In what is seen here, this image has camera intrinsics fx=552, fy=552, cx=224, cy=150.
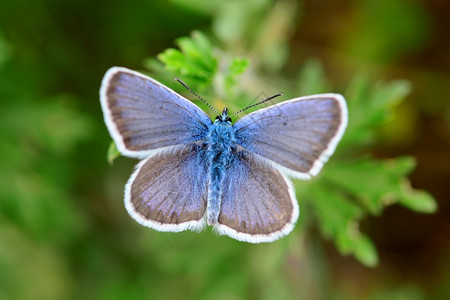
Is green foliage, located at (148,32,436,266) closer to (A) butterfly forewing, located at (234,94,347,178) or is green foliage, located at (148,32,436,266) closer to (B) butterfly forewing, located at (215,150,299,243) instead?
(A) butterfly forewing, located at (234,94,347,178)

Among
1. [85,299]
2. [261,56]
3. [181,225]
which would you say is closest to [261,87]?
[261,56]

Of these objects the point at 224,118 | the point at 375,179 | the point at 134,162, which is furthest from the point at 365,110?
the point at 134,162

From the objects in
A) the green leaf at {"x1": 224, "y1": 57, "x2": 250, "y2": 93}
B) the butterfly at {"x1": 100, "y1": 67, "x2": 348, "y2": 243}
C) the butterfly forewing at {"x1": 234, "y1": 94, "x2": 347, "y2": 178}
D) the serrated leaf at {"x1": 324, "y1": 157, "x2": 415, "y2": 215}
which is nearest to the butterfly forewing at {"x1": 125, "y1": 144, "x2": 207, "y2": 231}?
the butterfly at {"x1": 100, "y1": 67, "x2": 348, "y2": 243}

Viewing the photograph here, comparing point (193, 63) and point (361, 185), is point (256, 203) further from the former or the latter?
point (361, 185)

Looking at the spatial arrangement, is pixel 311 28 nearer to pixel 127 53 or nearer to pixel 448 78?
pixel 448 78

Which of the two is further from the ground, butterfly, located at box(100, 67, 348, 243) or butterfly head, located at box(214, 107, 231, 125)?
butterfly head, located at box(214, 107, 231, 125)

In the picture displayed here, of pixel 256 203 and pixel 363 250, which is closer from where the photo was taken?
→ pixel 256 203
